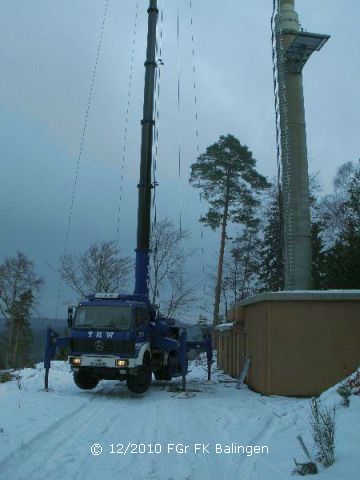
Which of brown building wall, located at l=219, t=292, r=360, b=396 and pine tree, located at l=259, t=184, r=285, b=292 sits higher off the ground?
pine tree, located at l=259, t=184, r=285, b=292

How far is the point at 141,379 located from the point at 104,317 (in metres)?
2.21

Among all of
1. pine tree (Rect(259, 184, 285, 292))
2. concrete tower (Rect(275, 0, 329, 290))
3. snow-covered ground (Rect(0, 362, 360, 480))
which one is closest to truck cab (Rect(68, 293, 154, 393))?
snow-covered ground (Rect(0, 362, 360, 480))

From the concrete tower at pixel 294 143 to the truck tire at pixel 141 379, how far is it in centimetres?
1126

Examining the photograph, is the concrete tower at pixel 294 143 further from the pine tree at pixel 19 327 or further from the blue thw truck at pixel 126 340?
the pine tree at pixel 19 327

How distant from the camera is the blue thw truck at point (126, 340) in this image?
1614cm

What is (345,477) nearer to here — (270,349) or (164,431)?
(164,431)

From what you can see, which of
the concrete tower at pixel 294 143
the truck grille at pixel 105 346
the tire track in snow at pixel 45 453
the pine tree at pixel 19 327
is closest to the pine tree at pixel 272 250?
the concrete tower at pixel 294 143

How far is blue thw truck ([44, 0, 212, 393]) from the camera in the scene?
1614 cm

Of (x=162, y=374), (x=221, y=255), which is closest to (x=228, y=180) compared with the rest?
(x=221, y=255)

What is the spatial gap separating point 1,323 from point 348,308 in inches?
1759

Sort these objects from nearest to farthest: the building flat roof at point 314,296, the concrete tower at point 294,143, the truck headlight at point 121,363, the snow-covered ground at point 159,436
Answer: the snow-covered ground at point 159,436
the truck headlight at point 121,363
the building flat roof at point 314,296
the concrete tower at point 294,143

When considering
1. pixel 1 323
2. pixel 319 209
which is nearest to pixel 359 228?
pixel 319 209

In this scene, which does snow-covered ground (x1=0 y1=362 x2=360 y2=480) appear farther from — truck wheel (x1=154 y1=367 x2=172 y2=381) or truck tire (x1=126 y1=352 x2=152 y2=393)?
truck wheel (x1=154 y1=367 x2=172 y2=381)

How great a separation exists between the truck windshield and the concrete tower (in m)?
12.2
